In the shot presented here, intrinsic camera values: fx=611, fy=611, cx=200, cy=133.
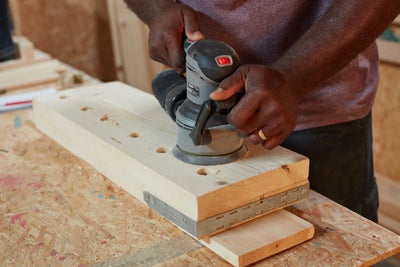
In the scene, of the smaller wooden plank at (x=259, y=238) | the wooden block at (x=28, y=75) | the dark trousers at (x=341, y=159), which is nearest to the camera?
the smaller wooden plank at (x=259, y=238)

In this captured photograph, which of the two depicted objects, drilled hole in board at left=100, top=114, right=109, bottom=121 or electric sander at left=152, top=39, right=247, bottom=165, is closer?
electric sander at left=152, top=39, right=247, bottom=165

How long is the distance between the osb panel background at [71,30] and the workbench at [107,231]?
1866 mm

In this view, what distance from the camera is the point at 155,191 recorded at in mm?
1383

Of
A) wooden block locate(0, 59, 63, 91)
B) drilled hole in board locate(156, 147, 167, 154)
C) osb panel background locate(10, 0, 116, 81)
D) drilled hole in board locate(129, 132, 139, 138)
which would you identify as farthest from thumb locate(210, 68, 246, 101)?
osb panel background locate(10, 0, 116, 81)

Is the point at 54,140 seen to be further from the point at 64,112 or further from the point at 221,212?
the point at 221,212

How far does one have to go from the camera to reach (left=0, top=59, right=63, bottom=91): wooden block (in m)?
2.44

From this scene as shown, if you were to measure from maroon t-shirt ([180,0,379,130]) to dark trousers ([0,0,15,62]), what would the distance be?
4.04ft

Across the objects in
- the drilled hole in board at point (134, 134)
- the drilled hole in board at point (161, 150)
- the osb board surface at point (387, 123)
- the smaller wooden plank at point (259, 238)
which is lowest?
the osb board surface at point (387, 123)

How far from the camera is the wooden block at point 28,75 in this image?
8.00 ft

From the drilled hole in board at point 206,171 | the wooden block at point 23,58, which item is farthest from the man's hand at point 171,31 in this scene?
the wooden block at point 23,58

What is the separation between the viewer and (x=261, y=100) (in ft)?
4.14

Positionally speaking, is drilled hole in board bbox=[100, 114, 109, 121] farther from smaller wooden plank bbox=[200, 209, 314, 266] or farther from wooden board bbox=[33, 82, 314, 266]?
smaller wooden plank bbox=[200, 209, 314, 266]

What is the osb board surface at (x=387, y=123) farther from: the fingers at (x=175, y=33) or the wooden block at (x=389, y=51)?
the fingers at (x=175, y=33)

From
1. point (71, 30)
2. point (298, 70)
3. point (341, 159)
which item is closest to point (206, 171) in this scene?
point (298, 70)
